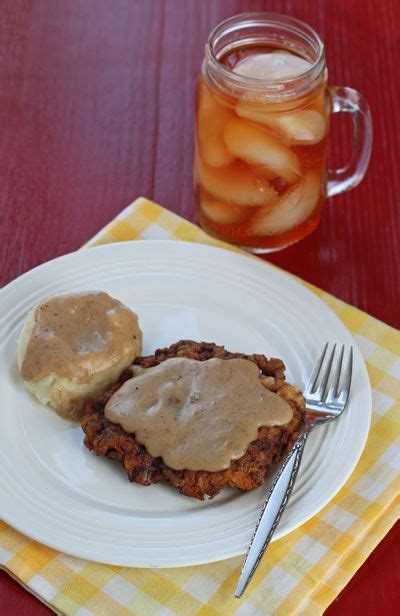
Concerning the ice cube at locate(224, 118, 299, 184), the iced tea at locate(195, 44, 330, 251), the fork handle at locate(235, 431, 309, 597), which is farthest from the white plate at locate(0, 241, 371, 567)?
the ice cube at locate(224, 118, 299, 184)

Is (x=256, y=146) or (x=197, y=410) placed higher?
(x=256, y=146)

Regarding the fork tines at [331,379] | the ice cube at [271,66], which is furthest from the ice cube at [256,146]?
the fork tines at [331,379]

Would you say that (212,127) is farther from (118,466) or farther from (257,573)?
(257,573)

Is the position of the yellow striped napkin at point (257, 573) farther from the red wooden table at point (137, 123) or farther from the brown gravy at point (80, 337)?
the red wooden table at point (137, 123)

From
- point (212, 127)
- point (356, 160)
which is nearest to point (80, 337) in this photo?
point (212, 127)

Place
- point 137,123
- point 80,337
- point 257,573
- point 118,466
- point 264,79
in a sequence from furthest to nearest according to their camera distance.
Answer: point 137,123, point 264,79, point 80,337, point 118,466, point 257,573
